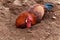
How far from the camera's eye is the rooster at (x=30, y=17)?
346cm

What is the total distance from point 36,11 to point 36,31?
402 mm

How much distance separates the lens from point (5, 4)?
Answer: 4.34 m

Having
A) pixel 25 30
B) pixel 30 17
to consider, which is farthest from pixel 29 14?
pixel 25 30

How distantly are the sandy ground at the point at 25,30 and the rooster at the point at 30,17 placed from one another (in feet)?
0.26

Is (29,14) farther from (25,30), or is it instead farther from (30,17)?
(25,30)

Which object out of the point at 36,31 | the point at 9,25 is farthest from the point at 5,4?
the point at 36,31

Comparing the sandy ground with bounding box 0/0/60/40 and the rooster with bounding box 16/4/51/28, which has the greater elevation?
the rooster with bounding box 16/4/51/28

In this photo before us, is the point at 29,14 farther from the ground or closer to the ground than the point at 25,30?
farther from the ground

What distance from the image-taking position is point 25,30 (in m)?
3.47

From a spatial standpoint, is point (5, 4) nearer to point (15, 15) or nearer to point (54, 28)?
point (15, 15)

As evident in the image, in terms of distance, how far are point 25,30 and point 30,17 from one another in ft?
0.74

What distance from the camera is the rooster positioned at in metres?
3.46

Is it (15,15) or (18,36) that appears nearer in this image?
(18,36)

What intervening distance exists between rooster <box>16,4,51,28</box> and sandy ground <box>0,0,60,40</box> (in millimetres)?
79
